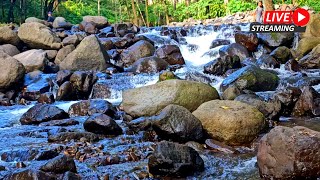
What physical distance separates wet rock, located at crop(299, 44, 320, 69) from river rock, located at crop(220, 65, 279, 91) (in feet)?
10.2

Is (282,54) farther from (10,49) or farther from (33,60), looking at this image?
(10,49)

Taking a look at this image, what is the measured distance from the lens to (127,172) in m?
5.77

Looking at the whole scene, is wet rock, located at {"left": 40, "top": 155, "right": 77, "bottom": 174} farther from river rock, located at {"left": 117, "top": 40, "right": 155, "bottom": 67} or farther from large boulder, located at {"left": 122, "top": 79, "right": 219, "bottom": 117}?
river rock, located at {"left": 117, "top": 40, "right": 155, "bottom": 67}

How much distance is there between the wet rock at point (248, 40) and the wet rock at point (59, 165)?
Answer: 40.3ft

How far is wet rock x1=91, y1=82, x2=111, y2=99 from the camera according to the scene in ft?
40.8

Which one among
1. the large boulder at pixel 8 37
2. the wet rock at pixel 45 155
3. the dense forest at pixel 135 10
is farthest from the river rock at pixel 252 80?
the dense forest at pixel 135 10

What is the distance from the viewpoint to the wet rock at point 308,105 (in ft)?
29.5

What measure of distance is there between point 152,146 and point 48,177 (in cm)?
238

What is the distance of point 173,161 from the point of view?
17.9ft

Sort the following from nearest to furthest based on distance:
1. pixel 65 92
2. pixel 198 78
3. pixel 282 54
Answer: pixel 65 92, pixel 198 78, pixel 282 54

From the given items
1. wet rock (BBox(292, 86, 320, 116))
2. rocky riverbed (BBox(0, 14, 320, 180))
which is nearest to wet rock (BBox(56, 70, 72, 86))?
rocky riverbed (BBox(0, 14, 320, 180))

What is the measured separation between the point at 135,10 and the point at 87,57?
1914cm

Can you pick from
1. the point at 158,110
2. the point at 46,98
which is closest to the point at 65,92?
the point at 46,98

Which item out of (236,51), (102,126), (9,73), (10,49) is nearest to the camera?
(102,126)
